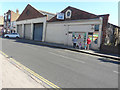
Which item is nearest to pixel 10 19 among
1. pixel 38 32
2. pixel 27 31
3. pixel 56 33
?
pixel 27 31

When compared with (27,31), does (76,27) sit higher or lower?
lower

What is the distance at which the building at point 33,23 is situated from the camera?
76.9 feet

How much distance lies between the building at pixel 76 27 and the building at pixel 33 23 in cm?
244

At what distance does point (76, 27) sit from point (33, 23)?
14399mm

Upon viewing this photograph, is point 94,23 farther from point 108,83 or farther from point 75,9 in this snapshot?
point 108,83

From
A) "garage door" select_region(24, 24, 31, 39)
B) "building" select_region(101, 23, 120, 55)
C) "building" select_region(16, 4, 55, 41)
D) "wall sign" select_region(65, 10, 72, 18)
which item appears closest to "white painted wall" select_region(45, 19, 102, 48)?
"wall sign" select_region(65, 10, 72, 18)

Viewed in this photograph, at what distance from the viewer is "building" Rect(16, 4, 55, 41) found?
2345 centimetres

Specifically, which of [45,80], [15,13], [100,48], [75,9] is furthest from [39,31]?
[15,13]

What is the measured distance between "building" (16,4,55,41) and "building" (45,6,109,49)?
95.9 inches

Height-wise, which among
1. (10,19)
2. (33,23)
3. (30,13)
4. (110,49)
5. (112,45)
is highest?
(10,19)

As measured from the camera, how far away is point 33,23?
86.0 ft

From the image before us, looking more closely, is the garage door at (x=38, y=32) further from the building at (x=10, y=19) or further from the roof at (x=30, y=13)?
the building at (x=10, y=19)

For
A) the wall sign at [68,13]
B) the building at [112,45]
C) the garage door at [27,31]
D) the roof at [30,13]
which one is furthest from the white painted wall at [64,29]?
the garage door at [27,31]

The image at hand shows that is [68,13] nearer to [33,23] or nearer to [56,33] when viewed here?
[56,33]
